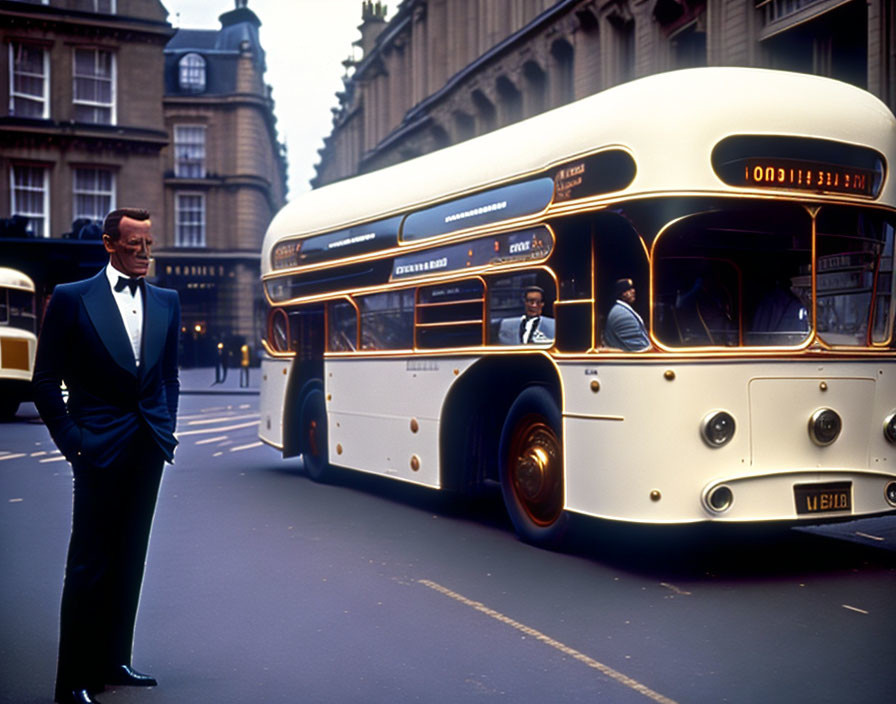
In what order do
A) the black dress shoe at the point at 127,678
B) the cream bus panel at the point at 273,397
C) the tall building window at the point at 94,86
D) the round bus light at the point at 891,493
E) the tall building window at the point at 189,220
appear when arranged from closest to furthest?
the black dress shoe at the point at 127,678 < the round bus light at the point at 891,493 < the cream bus panel at the point at 273,397 < the tall building window at the point at 94,86 < the tall building window at the point at 189,220

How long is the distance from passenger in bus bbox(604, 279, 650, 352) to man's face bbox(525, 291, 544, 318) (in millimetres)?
850

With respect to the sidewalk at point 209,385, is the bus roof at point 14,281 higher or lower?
higher

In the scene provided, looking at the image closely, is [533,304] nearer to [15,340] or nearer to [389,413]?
[389,413]

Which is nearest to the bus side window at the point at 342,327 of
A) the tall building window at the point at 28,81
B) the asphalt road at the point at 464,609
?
the asphalt road at the point at 464,609

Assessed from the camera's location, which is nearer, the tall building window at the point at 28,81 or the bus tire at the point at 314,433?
the bus tire at the point at 314,433

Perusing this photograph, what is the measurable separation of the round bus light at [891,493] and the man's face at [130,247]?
207 inches

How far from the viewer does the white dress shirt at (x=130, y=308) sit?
4.96 meters

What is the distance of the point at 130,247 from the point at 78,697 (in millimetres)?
1885

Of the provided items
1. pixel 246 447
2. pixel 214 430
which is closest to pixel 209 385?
pixel 214 430

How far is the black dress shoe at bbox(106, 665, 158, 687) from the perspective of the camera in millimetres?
5109

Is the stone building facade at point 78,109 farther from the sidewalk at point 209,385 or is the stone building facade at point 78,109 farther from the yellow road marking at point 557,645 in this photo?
the yellow road marking at point 557,645

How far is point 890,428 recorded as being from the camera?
7.83m

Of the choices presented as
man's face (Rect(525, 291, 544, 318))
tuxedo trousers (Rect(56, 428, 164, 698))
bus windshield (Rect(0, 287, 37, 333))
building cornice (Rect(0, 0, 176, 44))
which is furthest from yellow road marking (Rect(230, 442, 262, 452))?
building cornice (Rect(0, 0, 176, 44))

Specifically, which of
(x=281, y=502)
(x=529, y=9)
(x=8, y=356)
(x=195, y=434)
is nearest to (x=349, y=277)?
(x=281, y=502)
